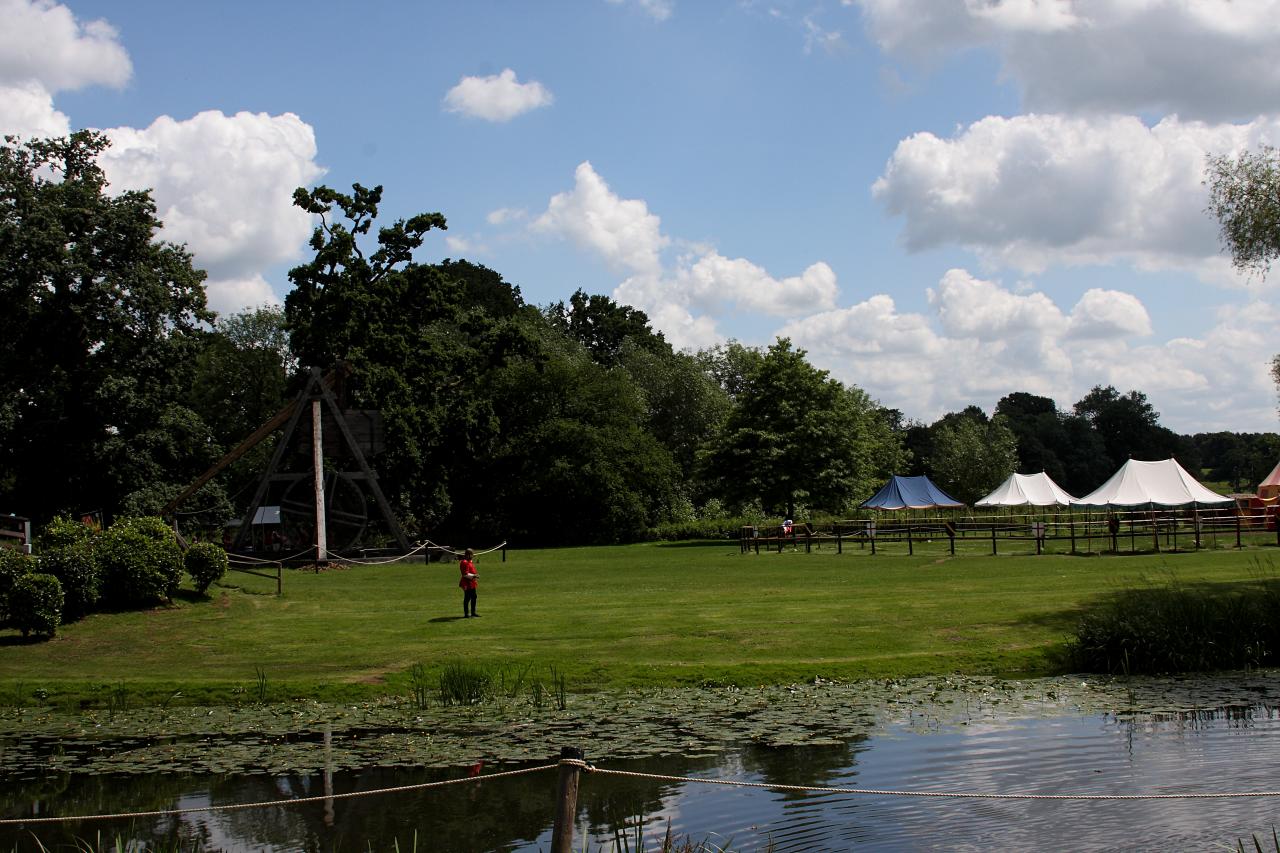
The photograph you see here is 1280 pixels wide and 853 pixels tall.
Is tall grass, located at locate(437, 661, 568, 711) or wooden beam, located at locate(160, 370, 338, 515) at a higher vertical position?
wooden beam, located at locate(160, 370, 338, 515)

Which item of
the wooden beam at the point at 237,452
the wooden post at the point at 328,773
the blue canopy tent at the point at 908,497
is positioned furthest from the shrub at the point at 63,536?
the blue canopy tent at the point at 908,497

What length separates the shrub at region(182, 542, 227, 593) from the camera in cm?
2462

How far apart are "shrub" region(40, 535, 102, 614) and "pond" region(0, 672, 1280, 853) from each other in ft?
18.6

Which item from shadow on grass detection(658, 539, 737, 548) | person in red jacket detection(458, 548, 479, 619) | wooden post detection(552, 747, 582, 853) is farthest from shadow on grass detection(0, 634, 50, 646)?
shadow on grass detection(658, 539, 737, 548)

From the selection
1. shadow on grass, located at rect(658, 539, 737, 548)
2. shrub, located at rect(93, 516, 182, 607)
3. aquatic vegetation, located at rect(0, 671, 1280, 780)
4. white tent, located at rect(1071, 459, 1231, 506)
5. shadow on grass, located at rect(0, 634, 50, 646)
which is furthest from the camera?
shadow on grass, located at rect(658, 539, 737, 548)

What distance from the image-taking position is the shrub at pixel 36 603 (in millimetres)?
19656

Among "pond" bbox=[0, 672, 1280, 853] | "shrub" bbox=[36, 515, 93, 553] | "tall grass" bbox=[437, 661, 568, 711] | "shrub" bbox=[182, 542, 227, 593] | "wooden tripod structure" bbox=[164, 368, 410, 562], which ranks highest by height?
"wooden tripod structure" bbox=[164, 368, 410, 562]

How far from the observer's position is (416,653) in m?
19.0

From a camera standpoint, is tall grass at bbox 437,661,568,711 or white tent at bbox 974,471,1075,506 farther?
white tent at bbox 974,471,1075,506

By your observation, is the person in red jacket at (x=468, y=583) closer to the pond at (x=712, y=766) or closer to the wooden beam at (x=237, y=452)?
the pond at (x=712, y=766)

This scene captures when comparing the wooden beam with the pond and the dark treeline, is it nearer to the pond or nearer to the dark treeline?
the dark treeline

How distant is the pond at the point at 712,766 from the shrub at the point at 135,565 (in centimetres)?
667

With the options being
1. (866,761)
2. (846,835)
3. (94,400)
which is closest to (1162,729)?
(866,761)

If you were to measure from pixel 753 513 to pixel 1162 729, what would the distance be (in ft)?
175
